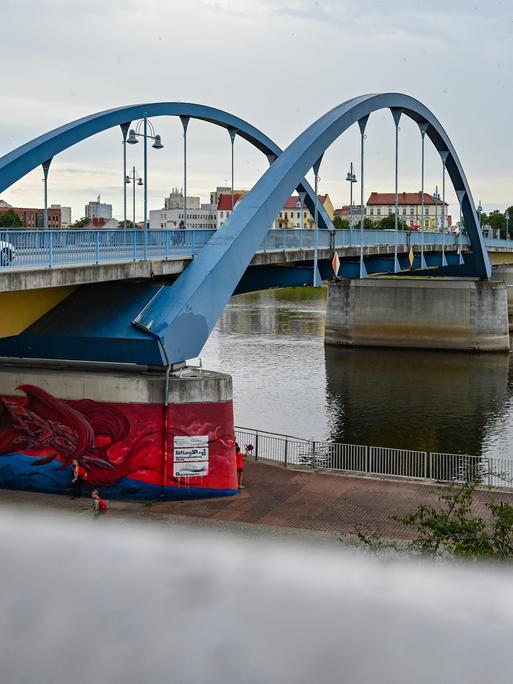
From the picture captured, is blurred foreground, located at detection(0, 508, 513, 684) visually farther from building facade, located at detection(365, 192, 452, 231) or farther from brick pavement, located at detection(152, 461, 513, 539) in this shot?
building facade, located at detection(365, 192, 452, 231)

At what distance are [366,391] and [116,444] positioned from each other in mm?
24393

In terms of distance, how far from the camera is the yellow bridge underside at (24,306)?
66.2 ft

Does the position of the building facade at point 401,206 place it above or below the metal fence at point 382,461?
above

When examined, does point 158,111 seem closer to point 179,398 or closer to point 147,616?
point 179,398

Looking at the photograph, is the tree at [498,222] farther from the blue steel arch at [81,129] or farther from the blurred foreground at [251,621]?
the blurred foreground at [251,621]

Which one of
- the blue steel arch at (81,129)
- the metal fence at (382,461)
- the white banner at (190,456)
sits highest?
the blue steel arch at (81,129)

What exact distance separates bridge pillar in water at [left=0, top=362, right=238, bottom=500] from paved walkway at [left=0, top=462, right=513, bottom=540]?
1.51 ft

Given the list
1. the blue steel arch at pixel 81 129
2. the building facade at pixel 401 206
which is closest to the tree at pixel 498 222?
the building facade at pixel 401 206

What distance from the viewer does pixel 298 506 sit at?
1944 centimetres

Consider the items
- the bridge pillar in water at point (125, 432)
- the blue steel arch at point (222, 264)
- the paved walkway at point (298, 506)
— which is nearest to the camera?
the paved walkway at point (298, 506)

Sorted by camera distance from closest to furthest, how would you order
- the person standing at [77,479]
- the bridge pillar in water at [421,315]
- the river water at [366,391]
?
the person standing at [77,479]
the river water at [366,391]
the bridge pillar in water at [421,315]

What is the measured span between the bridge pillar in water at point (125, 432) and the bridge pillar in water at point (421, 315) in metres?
41.1

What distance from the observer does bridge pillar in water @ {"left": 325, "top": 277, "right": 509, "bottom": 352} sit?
197 feet

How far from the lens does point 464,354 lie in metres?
A: 58.7
